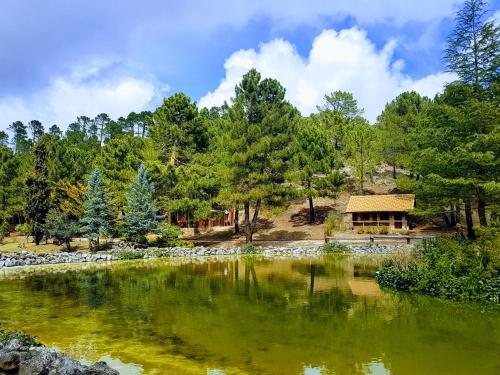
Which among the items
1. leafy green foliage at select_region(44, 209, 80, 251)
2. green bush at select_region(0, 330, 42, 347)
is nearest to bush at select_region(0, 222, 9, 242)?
leafy green foliage at select_region(44, 209, 80, 251)

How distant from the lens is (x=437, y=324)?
505 inches

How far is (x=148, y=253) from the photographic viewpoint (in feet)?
113

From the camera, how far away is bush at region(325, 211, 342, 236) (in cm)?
4237

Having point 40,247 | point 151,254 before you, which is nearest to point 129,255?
point 151,254

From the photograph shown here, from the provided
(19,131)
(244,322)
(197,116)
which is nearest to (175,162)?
(197,116)

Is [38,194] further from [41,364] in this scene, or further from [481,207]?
[481,207]

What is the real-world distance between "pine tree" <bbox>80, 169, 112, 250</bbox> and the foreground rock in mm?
27762

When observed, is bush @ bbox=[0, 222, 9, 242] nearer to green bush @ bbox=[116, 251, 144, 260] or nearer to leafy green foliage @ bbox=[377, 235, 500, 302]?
green bush @ bbox=[116, 251, 144, 260]

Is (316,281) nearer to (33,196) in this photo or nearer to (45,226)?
(45,226)

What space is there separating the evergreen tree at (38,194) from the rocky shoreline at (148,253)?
23.6ft

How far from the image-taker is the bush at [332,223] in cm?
4237

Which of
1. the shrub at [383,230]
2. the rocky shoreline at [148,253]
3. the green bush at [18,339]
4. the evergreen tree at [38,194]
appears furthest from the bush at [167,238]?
the green bush at [18,339]

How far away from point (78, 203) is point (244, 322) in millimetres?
32073

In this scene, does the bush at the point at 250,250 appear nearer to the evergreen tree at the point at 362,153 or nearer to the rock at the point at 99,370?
the evergreen tree at the point at 362,153
